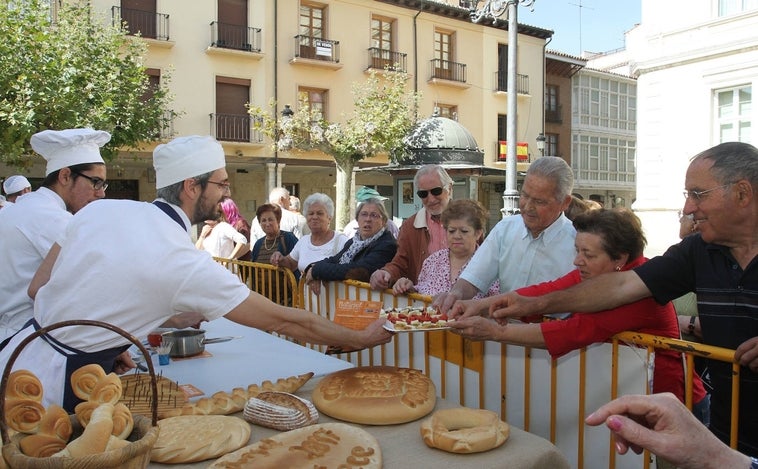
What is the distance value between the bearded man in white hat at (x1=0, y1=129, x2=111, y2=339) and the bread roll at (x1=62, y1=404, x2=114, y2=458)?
2207 millimetres

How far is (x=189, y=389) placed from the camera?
2490mm

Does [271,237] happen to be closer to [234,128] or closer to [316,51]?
[234,128]

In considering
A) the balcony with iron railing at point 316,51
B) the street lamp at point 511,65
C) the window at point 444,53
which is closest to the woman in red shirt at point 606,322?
the street lamp at point 511,65

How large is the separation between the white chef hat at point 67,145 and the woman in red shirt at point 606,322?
7.92 feet

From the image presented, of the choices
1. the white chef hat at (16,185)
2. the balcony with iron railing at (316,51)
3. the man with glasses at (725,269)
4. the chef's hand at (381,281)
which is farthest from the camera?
the balcony with iron railing at (316,51)

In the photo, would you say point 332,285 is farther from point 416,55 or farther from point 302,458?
point 416,55

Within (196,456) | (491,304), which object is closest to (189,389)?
(196,456)

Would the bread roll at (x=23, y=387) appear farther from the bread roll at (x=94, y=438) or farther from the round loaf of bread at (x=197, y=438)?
the round loaf of bread at (x=197, y=438)

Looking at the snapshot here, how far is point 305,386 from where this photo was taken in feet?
8.31

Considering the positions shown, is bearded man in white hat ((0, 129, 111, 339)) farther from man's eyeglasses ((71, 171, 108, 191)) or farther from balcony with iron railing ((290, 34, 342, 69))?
balcony with iron railing ((290, 34, 342, 69))

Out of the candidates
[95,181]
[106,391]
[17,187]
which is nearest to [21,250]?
[95,181]

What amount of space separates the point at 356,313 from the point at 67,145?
205 cm

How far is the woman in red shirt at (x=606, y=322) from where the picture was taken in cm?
261

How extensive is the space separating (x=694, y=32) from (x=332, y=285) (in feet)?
48.6
